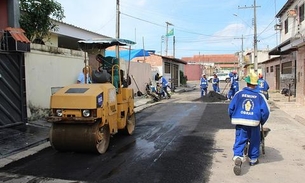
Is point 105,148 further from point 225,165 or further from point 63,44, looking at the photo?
point 63,44

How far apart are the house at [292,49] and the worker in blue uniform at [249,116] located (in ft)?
35.2

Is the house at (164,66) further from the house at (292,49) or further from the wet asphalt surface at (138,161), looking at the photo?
the wet asphalt surface at (138,161)

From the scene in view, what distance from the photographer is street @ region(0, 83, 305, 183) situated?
584cm

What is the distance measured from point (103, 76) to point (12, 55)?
136 inches

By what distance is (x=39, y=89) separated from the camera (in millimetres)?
11508

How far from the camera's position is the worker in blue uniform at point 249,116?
6250 millimetres

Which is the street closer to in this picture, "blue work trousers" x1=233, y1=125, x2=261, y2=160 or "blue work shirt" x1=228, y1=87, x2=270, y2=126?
"blue work trousers" x1=233, y1=125, x2=261, y2=160

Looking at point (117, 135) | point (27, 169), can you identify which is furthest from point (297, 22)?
point (27, 169)

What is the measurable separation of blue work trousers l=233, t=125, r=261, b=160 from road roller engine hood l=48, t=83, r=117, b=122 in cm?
286

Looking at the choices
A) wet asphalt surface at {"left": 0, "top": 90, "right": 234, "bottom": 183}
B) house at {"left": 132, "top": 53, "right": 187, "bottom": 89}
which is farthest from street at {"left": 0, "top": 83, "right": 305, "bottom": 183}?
house at {"left": 132, "top": 53, "right": 187, "bottom": 89}

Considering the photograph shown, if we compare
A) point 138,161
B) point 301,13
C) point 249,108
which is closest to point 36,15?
point 138,161

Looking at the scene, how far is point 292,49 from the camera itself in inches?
795

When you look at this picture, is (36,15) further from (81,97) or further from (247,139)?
(247,139)

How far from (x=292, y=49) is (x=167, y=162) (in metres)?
16.1
